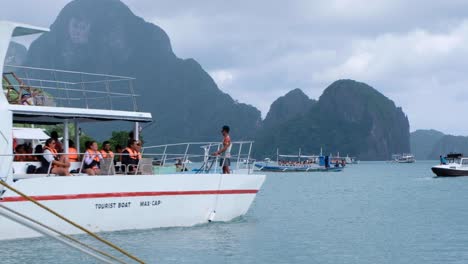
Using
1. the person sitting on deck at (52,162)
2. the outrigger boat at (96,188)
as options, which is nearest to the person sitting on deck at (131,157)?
the outrigger boat at (96,188)

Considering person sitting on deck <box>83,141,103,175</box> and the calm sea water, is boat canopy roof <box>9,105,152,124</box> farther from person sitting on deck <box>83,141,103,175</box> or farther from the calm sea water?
the calm sea water

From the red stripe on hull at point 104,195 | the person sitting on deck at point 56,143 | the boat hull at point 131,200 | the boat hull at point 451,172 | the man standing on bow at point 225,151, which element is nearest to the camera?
the red stripe on hull at point 104,195

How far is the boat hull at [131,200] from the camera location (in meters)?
15.2

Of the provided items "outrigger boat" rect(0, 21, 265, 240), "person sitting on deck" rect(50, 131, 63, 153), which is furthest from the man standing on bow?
"person sitting on deck" rect(50, 131, 63, 153)

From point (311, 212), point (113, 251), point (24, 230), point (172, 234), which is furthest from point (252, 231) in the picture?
point (311, 212)

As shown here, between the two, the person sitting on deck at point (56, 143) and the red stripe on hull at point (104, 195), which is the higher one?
the person sitting on deck at point (56, 143)

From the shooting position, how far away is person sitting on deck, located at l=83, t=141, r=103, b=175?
1666cm

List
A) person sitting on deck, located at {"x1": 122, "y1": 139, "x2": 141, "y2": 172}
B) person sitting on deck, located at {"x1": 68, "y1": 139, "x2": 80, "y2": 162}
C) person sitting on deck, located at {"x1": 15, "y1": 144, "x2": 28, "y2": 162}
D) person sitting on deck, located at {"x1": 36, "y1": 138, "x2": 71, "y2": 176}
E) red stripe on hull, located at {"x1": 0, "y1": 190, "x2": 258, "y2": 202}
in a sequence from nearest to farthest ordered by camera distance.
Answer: red stripe on hull, located at {"x1": 0, "y1": 190, "x2": 258, "y2": 202} → person sitting on deck, located at {"x1": 36, "y1": 138, "x2": 71, "y2": 176} → person sitting on deck, located at {"x1": 15, "y1": 144, "x2": 28, "y2": 162} → person sitting on deck, located at {"x1": 68, "y1": 139, "x2": 80, "y2": 162} → person sitting on deck, located at {"x1": 122, "y1": 139, "x2": 141, "y2": 172}

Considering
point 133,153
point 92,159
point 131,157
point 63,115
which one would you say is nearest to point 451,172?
point 133,153

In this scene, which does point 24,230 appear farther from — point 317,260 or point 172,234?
point 317,260

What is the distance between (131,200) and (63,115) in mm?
2569

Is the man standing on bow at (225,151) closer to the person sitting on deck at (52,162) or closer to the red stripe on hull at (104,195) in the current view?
the red stripe on hull at (104,195)

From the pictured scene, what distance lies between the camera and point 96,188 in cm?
1599

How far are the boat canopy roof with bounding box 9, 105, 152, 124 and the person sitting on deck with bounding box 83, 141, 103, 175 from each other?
2.51ft
